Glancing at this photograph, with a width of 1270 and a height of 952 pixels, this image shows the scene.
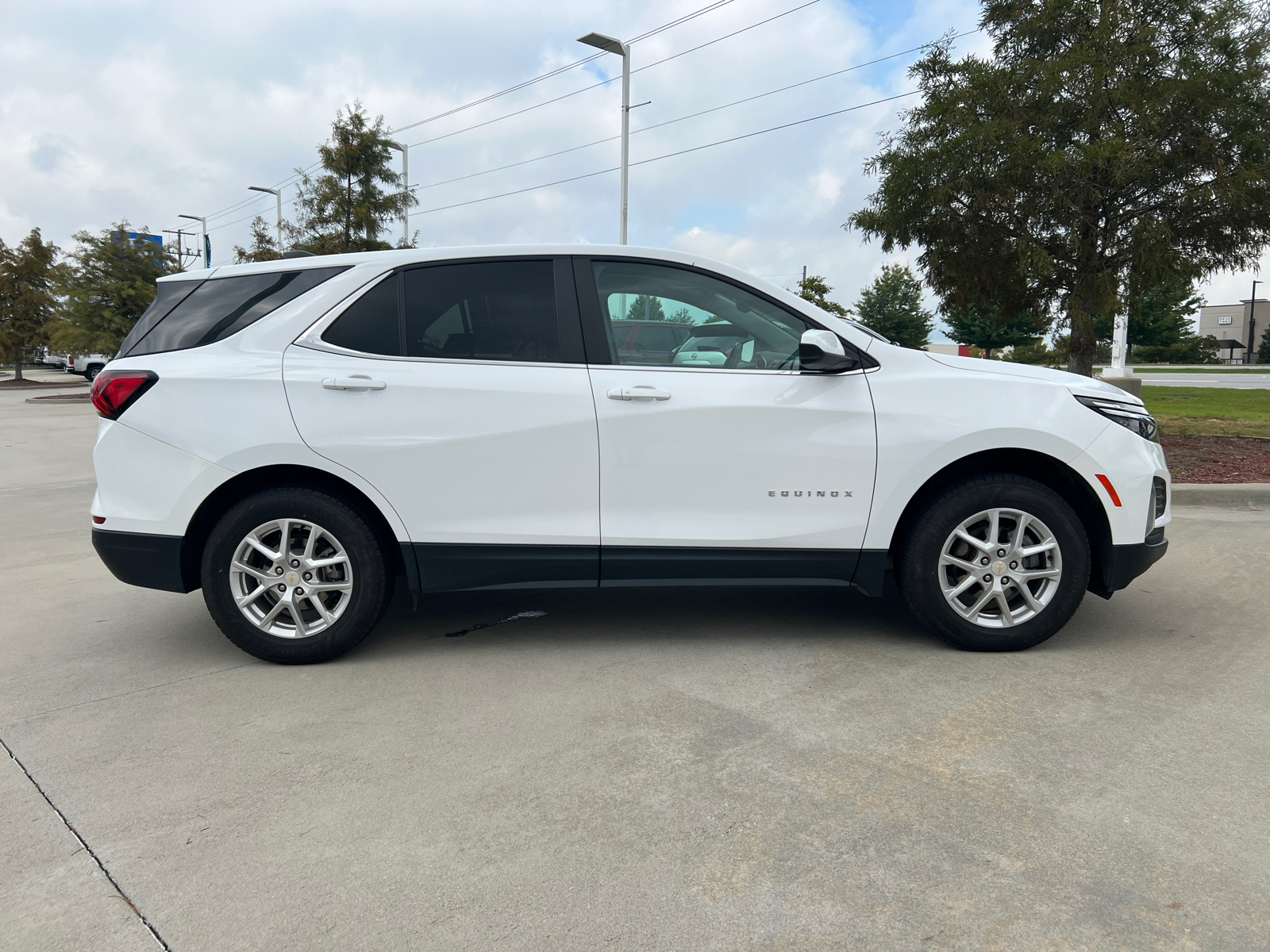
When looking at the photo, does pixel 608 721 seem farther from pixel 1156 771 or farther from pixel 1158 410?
pixel 1158 410

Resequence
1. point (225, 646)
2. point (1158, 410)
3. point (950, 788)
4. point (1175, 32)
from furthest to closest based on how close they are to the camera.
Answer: point (1158, 410), point (1175, 32), point (225, 646), point (950, 788)

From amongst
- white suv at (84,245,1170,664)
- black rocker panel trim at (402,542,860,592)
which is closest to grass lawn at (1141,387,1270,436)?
white suv at (84,245,1170,664)

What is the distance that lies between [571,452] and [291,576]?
1340 millimetres

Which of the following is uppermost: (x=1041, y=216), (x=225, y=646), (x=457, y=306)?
(x=1041, y=216)

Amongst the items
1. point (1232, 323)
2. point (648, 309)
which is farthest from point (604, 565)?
point (1232, 323)

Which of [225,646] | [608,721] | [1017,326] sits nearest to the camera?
[608,721]

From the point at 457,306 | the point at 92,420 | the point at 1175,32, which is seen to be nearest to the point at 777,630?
the point at 457,306

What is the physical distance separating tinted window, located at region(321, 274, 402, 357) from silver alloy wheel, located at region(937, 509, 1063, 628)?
2.66 metres

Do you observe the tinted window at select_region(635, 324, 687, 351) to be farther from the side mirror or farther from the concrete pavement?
the concrete pavement

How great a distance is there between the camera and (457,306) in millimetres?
4270

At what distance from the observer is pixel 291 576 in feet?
13.5

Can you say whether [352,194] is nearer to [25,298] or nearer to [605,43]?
[605,43]

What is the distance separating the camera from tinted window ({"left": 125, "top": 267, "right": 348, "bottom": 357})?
4250mm

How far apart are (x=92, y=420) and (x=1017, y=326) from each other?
52.3 m
